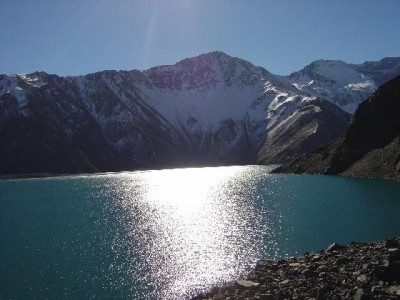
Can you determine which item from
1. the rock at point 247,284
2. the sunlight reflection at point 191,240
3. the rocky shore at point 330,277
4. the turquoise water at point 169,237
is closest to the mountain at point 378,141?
the turquoise water at point 169,237

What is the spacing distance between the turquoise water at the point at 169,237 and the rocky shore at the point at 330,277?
840 centimetres

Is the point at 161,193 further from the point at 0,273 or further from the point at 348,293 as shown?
the point at 348,293

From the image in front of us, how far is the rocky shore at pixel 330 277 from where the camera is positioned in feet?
107

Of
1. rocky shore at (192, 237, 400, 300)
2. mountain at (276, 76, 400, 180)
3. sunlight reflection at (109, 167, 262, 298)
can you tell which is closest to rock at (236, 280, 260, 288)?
rocky shore at (192, 237, 400, 300)

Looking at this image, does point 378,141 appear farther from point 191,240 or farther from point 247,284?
point 247,284

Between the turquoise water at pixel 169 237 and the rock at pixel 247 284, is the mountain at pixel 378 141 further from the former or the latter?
the rock at pixel 247 284

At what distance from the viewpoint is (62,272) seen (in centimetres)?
5847

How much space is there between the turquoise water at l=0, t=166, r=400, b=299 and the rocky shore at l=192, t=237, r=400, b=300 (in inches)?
331

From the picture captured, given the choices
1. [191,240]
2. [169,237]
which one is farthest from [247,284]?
[169,237]

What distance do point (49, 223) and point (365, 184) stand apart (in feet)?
357

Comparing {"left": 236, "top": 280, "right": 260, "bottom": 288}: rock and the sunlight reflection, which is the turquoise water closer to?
the sunlight reflection

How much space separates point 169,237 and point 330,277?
46212mm

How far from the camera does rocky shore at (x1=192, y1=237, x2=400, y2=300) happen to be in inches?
1283

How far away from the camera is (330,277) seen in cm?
3738
